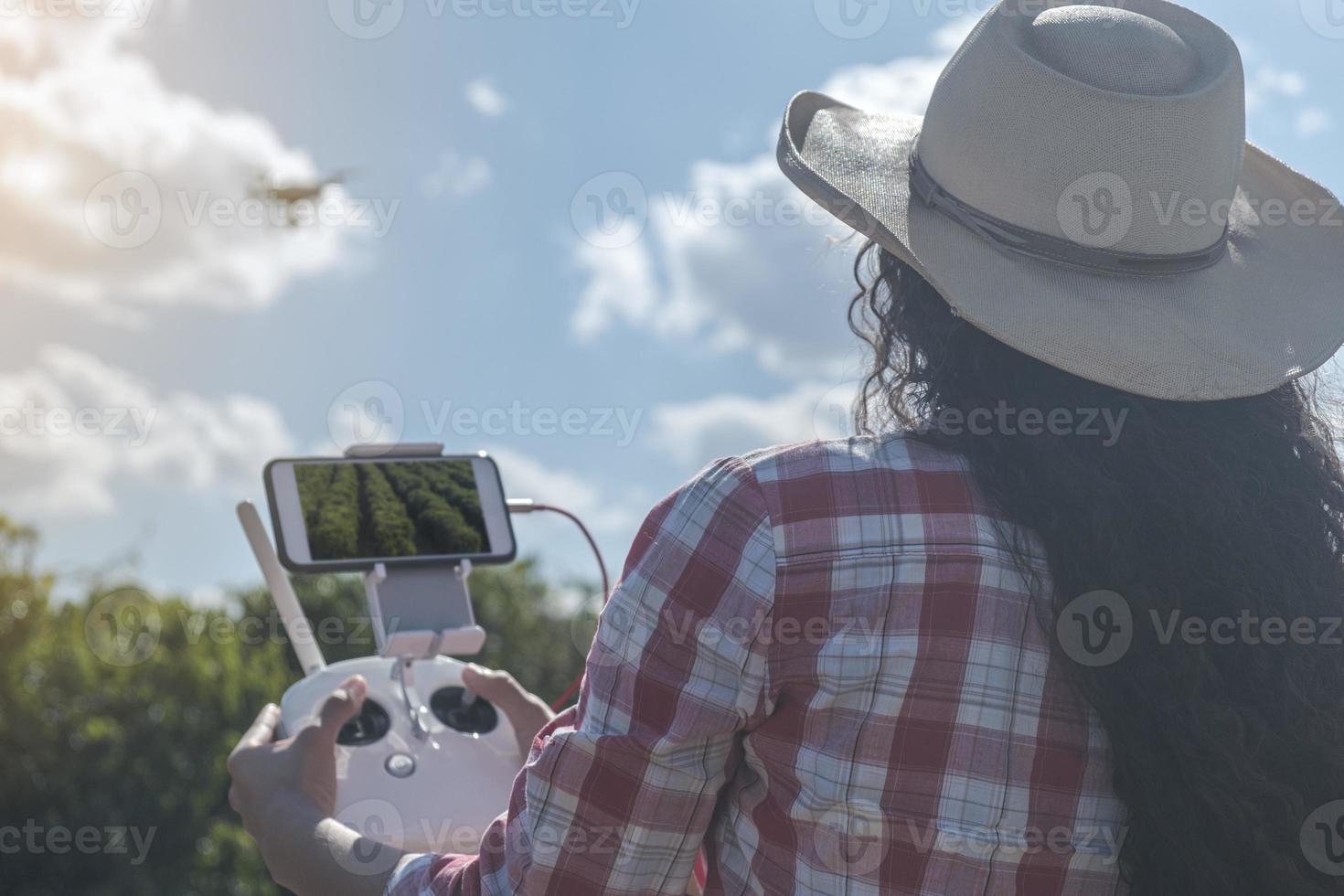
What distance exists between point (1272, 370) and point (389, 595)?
4.34 feet

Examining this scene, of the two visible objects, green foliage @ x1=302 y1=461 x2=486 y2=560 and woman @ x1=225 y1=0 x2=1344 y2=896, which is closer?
woman @ x1=225 y1=0 x2=1344 y2=896

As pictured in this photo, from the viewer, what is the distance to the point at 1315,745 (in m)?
1.22

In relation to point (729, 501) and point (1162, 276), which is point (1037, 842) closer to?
point (729, 501)

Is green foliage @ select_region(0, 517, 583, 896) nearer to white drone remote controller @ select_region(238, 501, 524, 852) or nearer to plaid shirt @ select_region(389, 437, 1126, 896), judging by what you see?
white drone remote controller @ select_region(238, 501, 524, 852)

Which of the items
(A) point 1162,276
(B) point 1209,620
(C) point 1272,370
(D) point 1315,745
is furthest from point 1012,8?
(D) point 1315,745

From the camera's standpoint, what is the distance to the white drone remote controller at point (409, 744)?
171 cm

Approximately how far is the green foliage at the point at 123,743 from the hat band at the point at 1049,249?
167 inches

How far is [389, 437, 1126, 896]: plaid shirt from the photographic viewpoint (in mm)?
1166

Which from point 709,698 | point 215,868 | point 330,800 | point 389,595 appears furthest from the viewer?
point 215,868

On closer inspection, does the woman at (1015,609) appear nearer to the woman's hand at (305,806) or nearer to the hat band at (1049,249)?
the hat band at (1049,249)

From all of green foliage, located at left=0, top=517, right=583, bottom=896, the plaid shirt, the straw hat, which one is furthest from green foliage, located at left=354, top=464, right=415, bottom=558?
green foliage, located at left=0, top=517, right=583, bottom=896

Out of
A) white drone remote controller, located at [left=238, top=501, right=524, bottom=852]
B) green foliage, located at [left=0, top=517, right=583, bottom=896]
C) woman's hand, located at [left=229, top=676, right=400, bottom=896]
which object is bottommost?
Result: green foliage, located at [left=0, top=517, right=583, bottom=896]

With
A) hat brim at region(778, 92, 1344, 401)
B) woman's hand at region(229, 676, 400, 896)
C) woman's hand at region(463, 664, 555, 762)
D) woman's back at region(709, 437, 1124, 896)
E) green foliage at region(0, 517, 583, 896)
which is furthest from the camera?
green foliage at region(0, 517, 583, 896)

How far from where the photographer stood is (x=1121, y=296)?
1.34m
